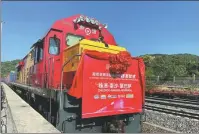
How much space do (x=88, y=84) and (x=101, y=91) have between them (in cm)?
39

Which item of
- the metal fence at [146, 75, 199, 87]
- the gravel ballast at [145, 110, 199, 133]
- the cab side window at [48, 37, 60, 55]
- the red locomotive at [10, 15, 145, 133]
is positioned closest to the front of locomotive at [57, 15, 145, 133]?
the red locomotive at [10, 15, 145, 133]

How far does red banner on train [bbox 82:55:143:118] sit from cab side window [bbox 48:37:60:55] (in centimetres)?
198

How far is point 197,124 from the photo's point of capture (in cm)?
898

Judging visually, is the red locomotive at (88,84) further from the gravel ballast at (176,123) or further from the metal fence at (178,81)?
the metal fence at (178,81)

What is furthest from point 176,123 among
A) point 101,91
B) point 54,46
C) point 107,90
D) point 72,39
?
point 54,46

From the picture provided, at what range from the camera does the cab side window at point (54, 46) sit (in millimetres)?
7715

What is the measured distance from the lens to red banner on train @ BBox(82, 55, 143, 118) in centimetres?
598

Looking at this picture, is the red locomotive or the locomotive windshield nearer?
the red locomotive

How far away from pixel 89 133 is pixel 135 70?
197 cm

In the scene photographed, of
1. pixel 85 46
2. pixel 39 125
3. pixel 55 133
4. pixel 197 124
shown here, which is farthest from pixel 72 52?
pixel 197 124

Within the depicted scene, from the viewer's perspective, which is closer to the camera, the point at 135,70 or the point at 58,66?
the point at 135,70

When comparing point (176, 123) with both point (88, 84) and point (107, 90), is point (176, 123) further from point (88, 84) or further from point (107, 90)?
point (88, 84)

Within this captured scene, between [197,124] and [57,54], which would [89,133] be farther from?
[197,124]

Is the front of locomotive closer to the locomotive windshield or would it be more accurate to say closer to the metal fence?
the locomotive windshield
